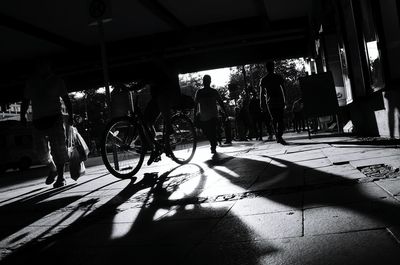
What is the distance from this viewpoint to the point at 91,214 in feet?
10.1

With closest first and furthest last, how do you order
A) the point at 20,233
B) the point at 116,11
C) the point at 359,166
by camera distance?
the point at 20,233, the point at 359,166, the point at 116,11

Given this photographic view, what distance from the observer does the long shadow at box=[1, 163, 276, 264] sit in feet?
5.87

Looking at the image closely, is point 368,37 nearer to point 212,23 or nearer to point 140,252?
point 140,252

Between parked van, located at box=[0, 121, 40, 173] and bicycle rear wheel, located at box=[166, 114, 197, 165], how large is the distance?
15.9 meters

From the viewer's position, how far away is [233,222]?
224 centimetres

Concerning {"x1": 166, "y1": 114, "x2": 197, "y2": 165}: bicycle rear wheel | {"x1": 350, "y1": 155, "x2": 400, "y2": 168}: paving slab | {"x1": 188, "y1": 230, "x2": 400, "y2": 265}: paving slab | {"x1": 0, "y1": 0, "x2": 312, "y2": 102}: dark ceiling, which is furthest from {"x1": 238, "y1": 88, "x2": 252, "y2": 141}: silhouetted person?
{"x1": 188, "y1": 230, "x2": 400, "y2": 265}: paving slab

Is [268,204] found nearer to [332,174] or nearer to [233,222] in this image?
[233,222]

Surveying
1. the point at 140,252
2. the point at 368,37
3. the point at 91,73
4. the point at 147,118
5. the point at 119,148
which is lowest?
Answer: the point at 140,252

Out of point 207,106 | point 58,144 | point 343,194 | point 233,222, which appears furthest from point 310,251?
point 207,106

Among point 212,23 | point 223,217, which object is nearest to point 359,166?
point 223,217

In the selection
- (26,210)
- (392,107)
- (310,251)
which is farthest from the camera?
(392,107)

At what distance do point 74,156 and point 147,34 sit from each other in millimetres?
8417

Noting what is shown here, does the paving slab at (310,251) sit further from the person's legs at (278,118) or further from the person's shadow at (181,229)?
the person's legs at (278,118)

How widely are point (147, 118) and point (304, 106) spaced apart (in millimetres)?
4499
